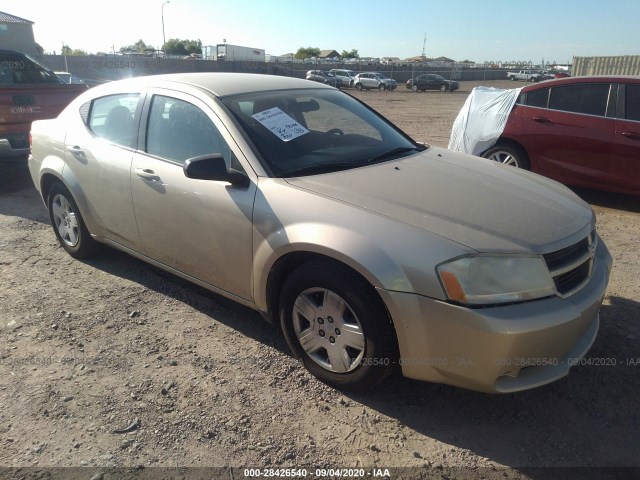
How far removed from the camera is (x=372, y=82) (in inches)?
1443

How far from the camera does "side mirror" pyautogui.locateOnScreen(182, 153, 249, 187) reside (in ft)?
9.47

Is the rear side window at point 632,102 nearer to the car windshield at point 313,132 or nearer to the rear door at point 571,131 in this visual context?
the rear door at point 571,131

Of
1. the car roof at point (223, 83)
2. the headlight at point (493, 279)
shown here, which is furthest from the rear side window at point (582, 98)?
the headlight at point (493, 279)

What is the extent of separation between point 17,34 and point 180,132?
39.4m

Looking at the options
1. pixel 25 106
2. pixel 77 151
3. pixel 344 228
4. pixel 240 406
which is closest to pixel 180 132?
pixel 77 151

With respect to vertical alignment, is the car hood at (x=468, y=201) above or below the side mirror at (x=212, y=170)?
below

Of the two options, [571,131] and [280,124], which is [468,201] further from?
[571,131]

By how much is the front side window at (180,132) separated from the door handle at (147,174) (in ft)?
0.42

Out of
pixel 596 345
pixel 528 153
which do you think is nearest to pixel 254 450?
pixel 596 345

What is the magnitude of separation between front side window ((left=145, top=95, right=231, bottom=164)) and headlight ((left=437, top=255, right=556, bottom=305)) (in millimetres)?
1565

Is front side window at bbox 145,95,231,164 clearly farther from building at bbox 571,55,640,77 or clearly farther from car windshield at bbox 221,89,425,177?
building at bbox 571,55,640,77

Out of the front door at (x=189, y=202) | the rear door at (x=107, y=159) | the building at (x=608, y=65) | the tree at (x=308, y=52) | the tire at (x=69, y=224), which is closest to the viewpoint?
the front door at (x=189, y=202)

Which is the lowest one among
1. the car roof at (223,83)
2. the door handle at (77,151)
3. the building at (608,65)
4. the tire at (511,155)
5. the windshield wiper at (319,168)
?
the tire at (511,155)

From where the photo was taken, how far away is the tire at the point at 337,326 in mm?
2516
